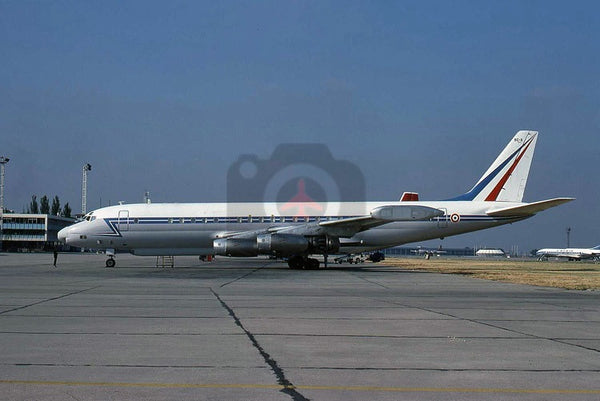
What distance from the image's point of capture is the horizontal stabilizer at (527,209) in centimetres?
3475

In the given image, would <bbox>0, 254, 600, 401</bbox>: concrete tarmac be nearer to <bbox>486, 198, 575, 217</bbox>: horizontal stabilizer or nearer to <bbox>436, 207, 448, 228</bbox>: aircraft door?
<bbox>486, 198, 575, 217</bbox>: horizontal stabilizer

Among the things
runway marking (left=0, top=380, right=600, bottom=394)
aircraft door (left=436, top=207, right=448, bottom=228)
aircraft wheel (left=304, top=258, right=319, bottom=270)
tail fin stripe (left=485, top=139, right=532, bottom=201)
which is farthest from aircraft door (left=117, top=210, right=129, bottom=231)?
runway marking (left=0, top=380, right=600, bottom=394)

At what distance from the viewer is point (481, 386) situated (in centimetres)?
659

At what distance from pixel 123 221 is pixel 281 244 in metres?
10.7

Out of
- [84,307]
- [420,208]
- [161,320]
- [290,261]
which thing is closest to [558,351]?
[161,320]

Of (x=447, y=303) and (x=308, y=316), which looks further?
(x=447, y=303)

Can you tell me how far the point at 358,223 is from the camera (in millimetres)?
36000

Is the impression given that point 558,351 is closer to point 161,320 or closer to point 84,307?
point 161,320

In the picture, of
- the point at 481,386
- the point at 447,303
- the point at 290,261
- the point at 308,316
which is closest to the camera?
the point at 481,386

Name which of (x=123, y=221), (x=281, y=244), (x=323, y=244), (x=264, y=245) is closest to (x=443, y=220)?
(x=323, y=244)

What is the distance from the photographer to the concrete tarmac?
6.37 meters

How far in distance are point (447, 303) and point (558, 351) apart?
747 cm

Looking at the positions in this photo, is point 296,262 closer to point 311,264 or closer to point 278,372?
point 311,264

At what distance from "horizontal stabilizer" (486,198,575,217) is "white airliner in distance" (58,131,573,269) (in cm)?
6
